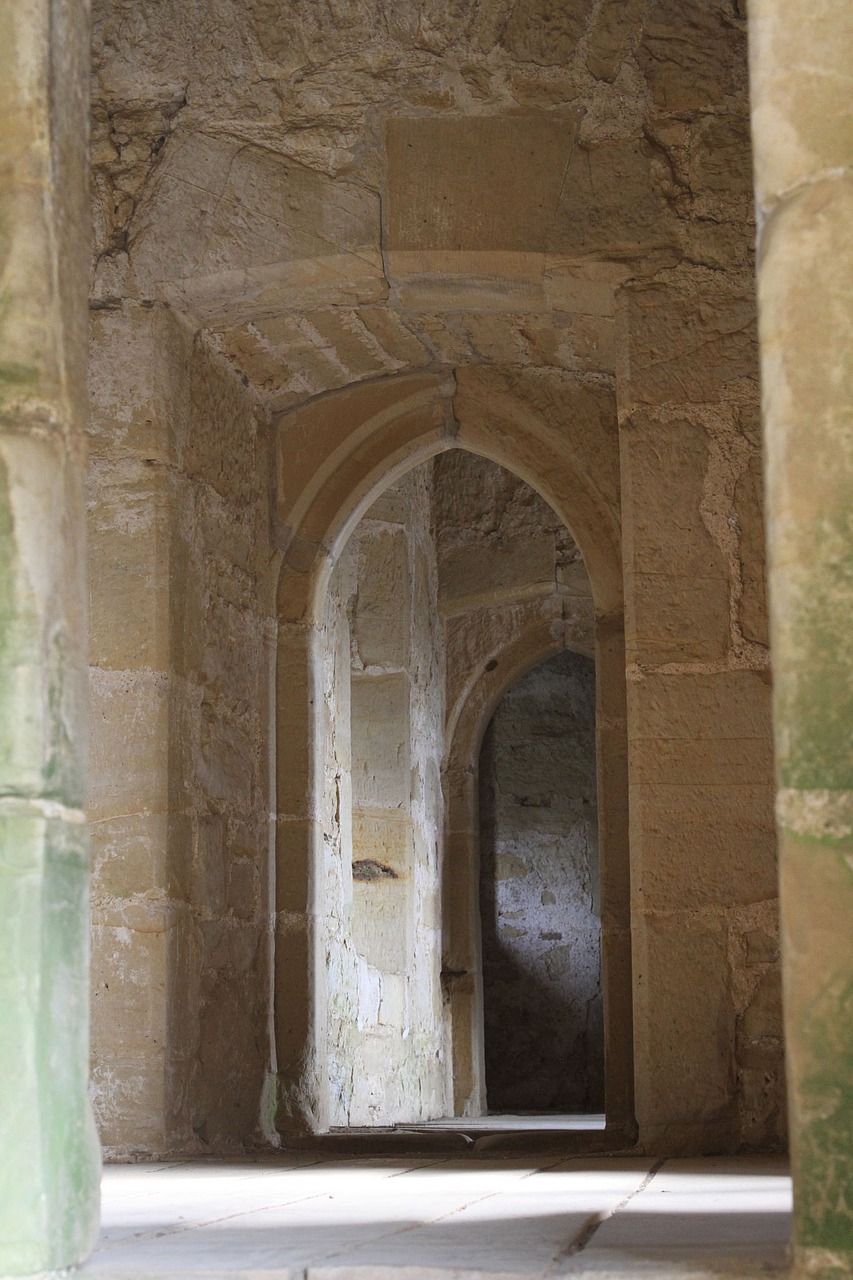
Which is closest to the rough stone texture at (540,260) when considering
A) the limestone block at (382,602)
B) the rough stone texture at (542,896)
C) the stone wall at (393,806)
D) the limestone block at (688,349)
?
the limestone block at (688,349)

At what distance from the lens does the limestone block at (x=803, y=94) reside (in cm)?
160

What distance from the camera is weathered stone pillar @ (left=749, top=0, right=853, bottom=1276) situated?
1.49 meters

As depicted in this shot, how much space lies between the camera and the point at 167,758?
3.88m

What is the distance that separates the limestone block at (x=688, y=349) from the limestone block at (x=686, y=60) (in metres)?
0.47

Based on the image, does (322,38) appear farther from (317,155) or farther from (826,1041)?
(826,1041)

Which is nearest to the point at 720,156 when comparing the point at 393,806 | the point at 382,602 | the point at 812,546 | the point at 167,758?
the point at 167,758

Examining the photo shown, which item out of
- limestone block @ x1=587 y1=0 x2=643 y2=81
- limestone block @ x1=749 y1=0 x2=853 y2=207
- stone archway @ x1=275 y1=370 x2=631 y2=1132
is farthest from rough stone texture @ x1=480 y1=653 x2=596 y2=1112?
limestone block @ x1=749 y1=0 x2=853 y2=207

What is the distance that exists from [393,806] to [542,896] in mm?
3877

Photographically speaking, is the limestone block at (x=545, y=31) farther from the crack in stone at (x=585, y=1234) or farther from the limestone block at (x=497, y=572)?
the limestone block at (x=497, y=572)

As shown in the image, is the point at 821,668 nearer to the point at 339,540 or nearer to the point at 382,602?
the point at 339,540

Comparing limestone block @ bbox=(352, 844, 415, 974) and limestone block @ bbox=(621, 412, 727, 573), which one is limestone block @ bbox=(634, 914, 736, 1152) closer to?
→ limestone block @ bbox=(621, 412, 727, 573)

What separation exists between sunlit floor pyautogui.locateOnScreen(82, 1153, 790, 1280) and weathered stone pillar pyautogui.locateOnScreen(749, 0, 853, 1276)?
0.58 ft

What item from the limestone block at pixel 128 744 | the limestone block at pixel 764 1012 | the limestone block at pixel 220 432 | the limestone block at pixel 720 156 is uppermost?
the limestone block at pixel 720 156

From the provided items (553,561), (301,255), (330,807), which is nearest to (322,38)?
(301,255)
